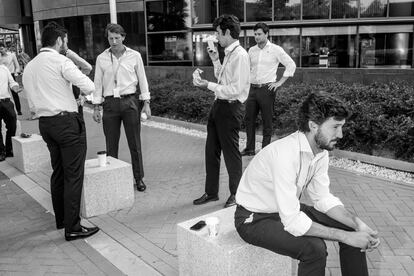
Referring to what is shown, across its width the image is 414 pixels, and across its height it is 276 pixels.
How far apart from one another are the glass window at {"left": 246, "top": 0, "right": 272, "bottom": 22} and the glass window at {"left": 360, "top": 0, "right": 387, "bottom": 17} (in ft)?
8.60

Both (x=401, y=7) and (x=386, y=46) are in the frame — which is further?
(x=386, y=46)

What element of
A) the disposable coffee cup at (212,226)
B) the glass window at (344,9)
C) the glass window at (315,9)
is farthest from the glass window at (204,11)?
the disposable coffee cup at (212,226)

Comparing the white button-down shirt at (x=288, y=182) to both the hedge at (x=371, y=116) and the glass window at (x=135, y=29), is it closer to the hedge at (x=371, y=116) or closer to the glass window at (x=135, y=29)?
the hedge at (x=371, y=116)

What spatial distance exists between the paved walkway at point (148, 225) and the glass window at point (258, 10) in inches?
300

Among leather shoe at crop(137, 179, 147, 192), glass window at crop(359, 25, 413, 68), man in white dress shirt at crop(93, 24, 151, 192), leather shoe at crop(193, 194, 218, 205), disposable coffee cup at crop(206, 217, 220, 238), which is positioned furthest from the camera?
glass window at crop(359, 25, 413, 68)

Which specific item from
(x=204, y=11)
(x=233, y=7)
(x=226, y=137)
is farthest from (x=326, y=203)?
(x=204, y=11)

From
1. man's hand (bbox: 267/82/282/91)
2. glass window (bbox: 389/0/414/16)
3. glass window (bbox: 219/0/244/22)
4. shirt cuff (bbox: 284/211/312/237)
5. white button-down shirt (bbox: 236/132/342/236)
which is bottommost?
shirt cuff (bbox: 284/211/312/237)

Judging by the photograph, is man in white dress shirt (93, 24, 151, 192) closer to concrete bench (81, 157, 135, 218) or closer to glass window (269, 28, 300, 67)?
concrete bench (81, 157, 135, 218)

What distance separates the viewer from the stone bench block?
259 inches

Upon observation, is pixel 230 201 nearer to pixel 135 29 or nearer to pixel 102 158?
pixel 102 158

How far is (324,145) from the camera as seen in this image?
8.83 ft

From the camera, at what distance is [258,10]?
13312 mm

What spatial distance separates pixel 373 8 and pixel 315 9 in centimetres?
152

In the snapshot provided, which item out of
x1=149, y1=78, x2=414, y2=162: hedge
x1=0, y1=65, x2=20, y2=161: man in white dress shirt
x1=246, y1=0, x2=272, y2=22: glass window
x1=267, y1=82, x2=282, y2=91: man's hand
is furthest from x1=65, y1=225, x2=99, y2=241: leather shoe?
x1=246, y1=0, x2=272, y2=22: glass window
